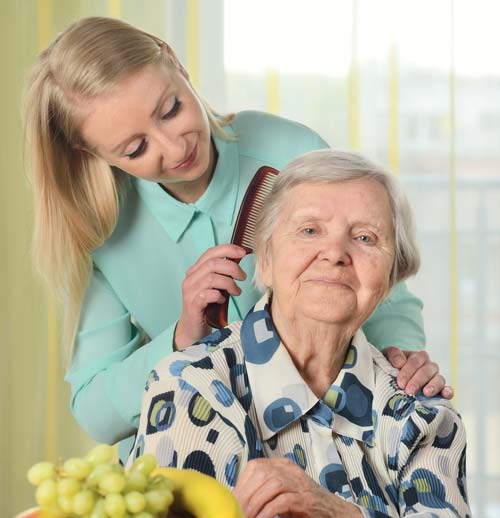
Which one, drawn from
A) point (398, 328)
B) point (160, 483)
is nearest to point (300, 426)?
point (398, 328)

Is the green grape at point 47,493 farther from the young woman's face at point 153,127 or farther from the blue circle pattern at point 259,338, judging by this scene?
the young woman's face at point 153,127

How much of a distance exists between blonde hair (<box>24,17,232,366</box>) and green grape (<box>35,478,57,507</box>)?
3.05 ft

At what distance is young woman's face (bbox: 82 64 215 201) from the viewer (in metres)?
1.65

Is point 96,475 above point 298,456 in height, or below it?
above

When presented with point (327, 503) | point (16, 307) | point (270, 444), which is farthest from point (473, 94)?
point (327, 503)

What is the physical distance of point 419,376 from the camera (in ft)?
5.22

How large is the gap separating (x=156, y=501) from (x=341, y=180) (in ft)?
2.72

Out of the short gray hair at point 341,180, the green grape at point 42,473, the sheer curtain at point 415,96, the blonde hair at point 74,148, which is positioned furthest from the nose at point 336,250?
the sheer curtain at point 415,96

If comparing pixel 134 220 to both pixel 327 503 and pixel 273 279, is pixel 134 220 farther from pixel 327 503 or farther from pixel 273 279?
pixel 327 503

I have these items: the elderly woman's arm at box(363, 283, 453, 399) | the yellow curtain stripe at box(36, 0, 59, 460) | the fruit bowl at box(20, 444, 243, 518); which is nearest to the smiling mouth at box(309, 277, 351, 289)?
the elderly woman's arm at box(363, 283, 453, 399)

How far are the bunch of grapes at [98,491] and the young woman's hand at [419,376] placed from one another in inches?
29.6

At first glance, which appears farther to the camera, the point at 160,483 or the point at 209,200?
the point at 209,200

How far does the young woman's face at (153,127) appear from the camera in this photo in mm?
1646

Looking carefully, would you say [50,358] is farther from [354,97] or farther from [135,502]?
[135,502]
